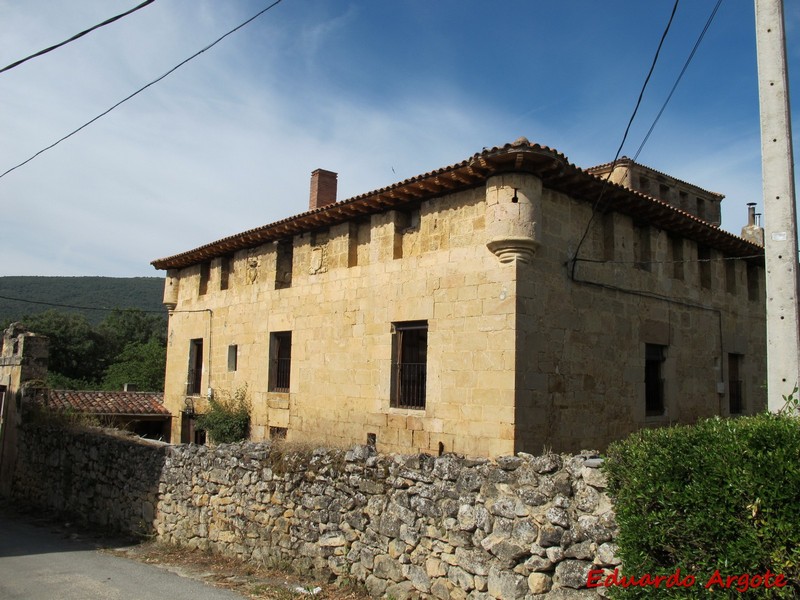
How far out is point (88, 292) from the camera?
3656 inches

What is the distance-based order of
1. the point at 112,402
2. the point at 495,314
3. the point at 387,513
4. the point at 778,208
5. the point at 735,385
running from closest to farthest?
the point at 778,208 → the point at 387,513 → the point at 495,314 → the point at 735,385 → the point at 112,402

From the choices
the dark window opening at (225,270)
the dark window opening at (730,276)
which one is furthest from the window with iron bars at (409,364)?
the dark window opening at (730,276)

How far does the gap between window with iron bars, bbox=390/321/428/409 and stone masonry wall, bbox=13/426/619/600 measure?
3.60 metres

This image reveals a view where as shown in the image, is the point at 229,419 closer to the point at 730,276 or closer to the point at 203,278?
the point at 203,278

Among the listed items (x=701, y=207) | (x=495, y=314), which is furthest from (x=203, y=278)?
(x=701, y=207)

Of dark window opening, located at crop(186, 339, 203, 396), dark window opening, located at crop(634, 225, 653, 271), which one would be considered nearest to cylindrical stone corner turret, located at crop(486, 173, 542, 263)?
dark window opening, located at crop(634, 225, 653, 271)

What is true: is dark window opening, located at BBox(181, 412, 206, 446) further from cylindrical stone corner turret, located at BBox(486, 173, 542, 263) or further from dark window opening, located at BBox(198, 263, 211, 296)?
cylindrical stone corner turret, located at BBox(486, 173, 542, 263)

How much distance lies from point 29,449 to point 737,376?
53.0 ft

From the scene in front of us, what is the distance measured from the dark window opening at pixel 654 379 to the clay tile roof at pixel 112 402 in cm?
1347

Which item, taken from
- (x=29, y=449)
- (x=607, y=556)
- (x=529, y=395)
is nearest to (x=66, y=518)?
(x=29, y=449)

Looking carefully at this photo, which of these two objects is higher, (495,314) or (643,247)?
(643,247)

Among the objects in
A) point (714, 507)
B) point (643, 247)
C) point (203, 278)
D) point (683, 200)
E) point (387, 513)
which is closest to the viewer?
point (714, 507)

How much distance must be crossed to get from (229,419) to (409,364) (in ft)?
19.9

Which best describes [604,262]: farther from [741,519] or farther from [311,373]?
[741,519]
